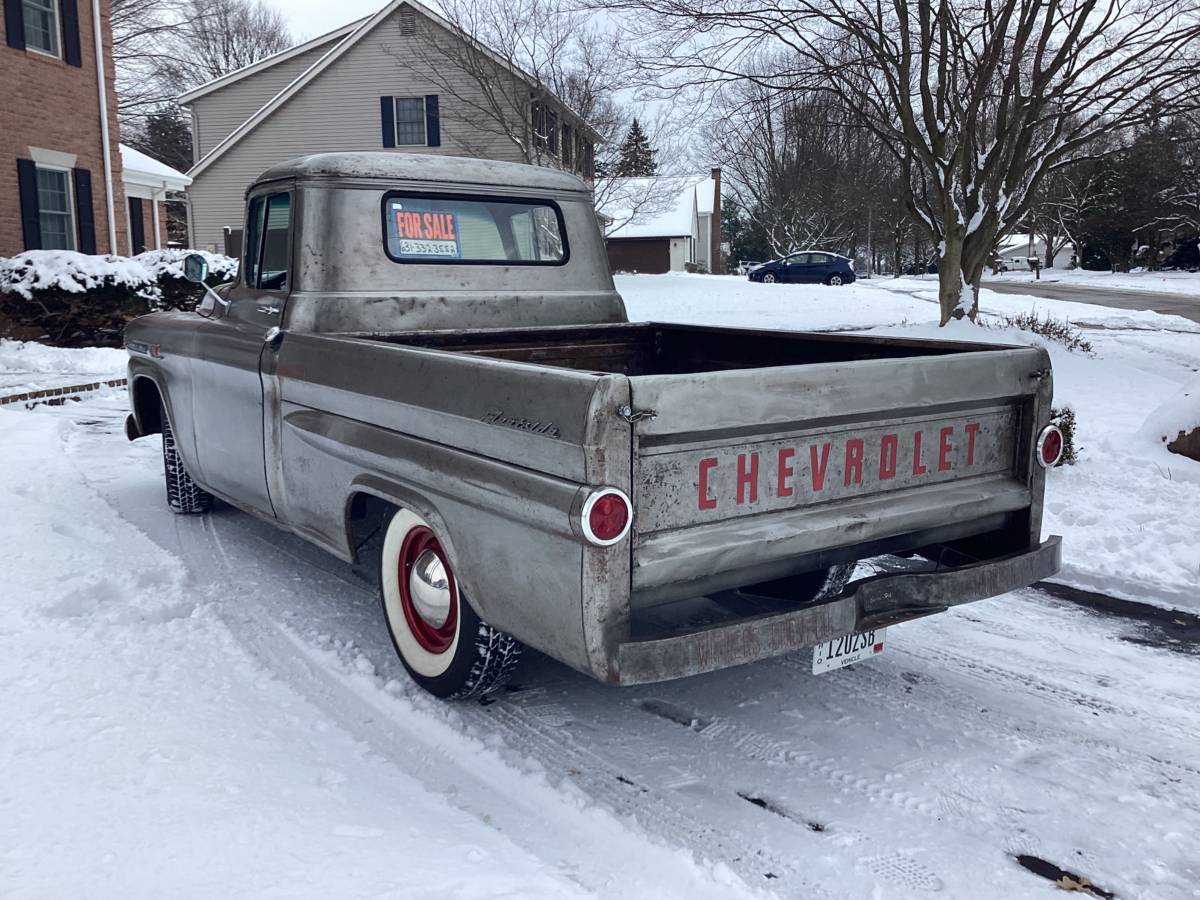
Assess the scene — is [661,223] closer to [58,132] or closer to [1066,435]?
[58,132]

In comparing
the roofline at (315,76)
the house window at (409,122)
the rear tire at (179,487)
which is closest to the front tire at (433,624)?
the rear tire at (179,487)

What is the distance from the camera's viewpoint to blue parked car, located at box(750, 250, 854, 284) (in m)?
39.7

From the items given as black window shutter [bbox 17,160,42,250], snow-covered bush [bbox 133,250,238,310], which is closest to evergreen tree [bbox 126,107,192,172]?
black window shutter [bbox 17,160,42,250]

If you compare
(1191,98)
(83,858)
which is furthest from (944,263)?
(83,858)

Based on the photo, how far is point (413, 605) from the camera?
3.93 meters

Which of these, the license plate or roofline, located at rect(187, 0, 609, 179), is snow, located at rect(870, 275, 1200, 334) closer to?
roofline, located at rect(187, 0, 609, 179)

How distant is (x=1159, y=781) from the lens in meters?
3.27

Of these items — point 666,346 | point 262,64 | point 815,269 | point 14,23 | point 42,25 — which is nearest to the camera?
point 666,346

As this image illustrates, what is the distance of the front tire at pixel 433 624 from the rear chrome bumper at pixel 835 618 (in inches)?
30.4

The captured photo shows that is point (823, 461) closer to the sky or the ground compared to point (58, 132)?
closer to the ground

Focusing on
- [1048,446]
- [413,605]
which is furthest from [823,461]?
[413,605]

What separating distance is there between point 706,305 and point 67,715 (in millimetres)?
22686

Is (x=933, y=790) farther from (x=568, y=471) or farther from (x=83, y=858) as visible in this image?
(x=83, y=858)

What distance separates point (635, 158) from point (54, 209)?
68.7 ft
